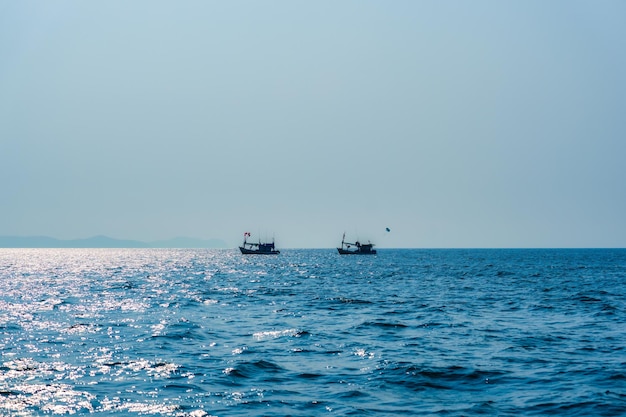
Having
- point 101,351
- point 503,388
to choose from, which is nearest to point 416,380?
point 503,388

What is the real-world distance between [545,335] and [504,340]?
10.3 feet

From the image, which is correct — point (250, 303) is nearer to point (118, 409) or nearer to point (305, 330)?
point (305, 330)

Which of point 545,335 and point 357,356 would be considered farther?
point 545,335

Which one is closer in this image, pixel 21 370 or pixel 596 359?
pixel 21 370

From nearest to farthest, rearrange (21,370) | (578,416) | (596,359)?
(578,416)
(21,370)
(596,359)

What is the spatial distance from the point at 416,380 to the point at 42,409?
12.4 m

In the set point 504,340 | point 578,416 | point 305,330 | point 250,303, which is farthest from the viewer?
point 250,303

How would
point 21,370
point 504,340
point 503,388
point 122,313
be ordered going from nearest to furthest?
point 503,388, point 21,370, point 504,340, point 122,313

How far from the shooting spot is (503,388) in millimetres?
18906

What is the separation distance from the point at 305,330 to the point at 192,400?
47.3 feet

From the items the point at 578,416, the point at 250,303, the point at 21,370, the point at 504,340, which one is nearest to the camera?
the point at 578,416

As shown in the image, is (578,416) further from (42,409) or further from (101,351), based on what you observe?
(101,351)

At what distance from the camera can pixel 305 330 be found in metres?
31.3

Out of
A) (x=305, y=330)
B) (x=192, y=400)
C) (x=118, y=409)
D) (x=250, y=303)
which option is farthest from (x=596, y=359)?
(x=250, y=303)
